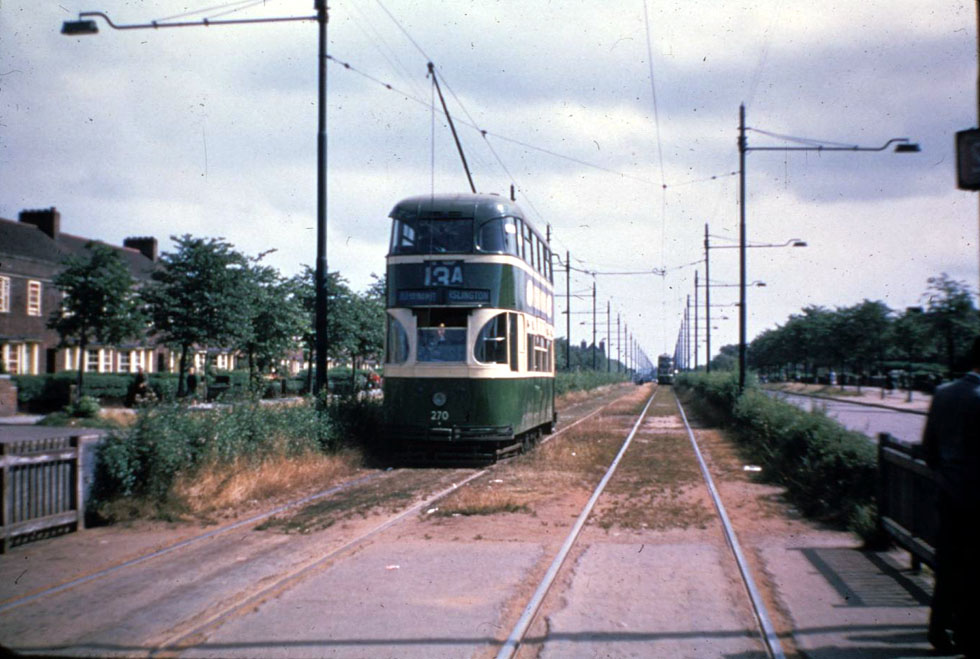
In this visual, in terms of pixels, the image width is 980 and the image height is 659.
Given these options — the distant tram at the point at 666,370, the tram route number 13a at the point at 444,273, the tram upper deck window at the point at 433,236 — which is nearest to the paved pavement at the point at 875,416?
the tram route number 13a at the point at 444,273

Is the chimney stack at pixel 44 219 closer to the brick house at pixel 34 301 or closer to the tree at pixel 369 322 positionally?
the brick house at pixel 34 301

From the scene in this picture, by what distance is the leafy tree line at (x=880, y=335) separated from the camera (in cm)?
2072

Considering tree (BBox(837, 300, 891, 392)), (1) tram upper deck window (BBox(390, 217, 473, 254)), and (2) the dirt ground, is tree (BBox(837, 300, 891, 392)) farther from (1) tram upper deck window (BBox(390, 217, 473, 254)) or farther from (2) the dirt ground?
(1) tram upper deck window (BBox(390, 217, 473, 254))

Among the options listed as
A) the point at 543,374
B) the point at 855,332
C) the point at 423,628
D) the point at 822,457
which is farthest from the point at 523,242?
the point at 855,332

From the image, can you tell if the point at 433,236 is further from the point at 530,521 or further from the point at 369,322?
the point at 369,322

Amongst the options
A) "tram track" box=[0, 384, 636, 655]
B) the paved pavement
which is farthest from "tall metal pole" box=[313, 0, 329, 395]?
the paved pavement

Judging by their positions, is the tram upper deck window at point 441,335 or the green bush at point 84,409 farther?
the green bush at point 84,409

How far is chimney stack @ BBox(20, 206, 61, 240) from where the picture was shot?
48.3 metres

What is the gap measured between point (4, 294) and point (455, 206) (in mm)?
32764

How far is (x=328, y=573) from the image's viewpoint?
23.5 ft

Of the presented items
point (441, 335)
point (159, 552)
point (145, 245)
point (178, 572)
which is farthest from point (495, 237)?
point (145, 245)

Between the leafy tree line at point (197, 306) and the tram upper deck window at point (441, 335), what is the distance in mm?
12961

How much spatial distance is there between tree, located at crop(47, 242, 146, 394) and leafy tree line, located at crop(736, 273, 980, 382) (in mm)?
26333

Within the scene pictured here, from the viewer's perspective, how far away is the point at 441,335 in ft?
49.5
